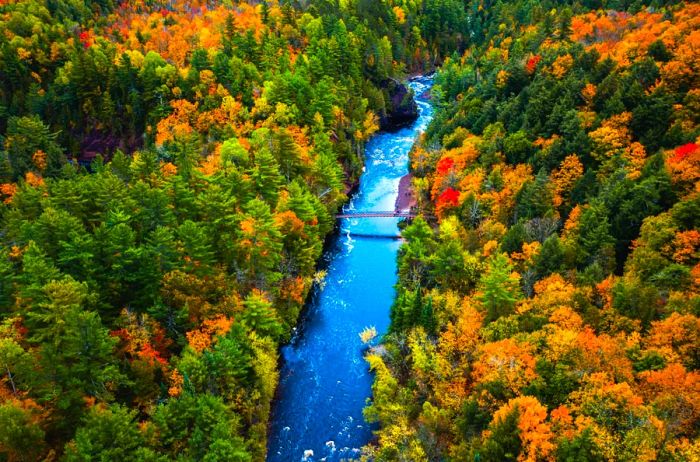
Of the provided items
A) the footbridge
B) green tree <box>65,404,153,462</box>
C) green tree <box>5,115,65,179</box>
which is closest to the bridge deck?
the footbridge

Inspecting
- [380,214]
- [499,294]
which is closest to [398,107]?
[380,214]

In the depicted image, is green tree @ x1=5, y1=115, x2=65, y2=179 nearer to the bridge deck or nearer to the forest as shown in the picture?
the forest

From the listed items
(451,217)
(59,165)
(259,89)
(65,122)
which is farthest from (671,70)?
(65,122)

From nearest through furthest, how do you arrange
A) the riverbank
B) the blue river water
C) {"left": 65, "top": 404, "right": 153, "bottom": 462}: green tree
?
1. {"left": 65, "top": 404, "right": 153, "bottom": 462}: green tree
2. the blue river water
3. the riverbank

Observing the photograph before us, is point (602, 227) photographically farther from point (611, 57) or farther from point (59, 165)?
point (59, 165)

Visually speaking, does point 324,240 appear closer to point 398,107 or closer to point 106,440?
point 106,440

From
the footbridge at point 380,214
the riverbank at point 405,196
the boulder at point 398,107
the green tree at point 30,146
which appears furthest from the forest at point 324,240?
the boulder at point 398,107

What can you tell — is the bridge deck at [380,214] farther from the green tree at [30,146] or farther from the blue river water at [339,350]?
the green tree at [30,146]

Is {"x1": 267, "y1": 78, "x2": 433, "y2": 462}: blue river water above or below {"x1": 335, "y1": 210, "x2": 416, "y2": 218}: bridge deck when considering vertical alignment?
below
